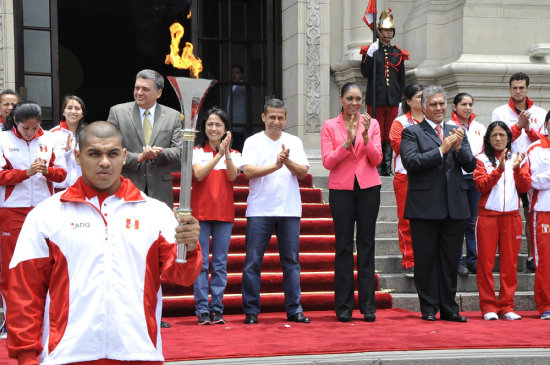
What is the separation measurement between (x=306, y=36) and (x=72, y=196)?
9429 mm

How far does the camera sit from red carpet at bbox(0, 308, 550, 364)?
596 cm

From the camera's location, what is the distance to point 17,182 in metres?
7.05

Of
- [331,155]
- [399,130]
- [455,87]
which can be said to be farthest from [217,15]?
[331,155]

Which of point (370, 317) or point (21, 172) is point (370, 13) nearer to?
point (370, 317)

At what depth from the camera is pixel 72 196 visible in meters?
3.39

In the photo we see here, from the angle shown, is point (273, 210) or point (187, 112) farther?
point (273, 210)

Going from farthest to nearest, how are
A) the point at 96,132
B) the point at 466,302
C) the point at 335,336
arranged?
the point at 466,302 → the point at 335,336 → the point at 96,132

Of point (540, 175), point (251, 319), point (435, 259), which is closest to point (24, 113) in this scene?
point (251, 319)

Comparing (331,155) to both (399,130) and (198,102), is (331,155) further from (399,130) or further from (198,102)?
(198,102)

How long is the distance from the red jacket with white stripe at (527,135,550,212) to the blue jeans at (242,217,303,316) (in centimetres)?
237

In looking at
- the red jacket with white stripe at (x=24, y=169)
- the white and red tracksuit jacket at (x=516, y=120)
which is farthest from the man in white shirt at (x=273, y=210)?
the white and red tracksuit jacket at (x=516, y=120)

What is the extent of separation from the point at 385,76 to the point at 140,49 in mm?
10805

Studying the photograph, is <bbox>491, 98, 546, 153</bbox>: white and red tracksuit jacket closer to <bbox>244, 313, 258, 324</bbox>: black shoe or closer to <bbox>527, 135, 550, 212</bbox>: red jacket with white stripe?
<bbox>527, 135, 550, 212</bbox>: red jacket with white stripe

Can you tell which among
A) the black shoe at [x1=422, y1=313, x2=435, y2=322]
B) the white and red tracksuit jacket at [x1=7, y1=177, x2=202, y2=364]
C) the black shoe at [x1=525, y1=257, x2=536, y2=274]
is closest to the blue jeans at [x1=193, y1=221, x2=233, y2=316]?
the black shoe at [x1=422, y1=313, x2=435, y2=322]
